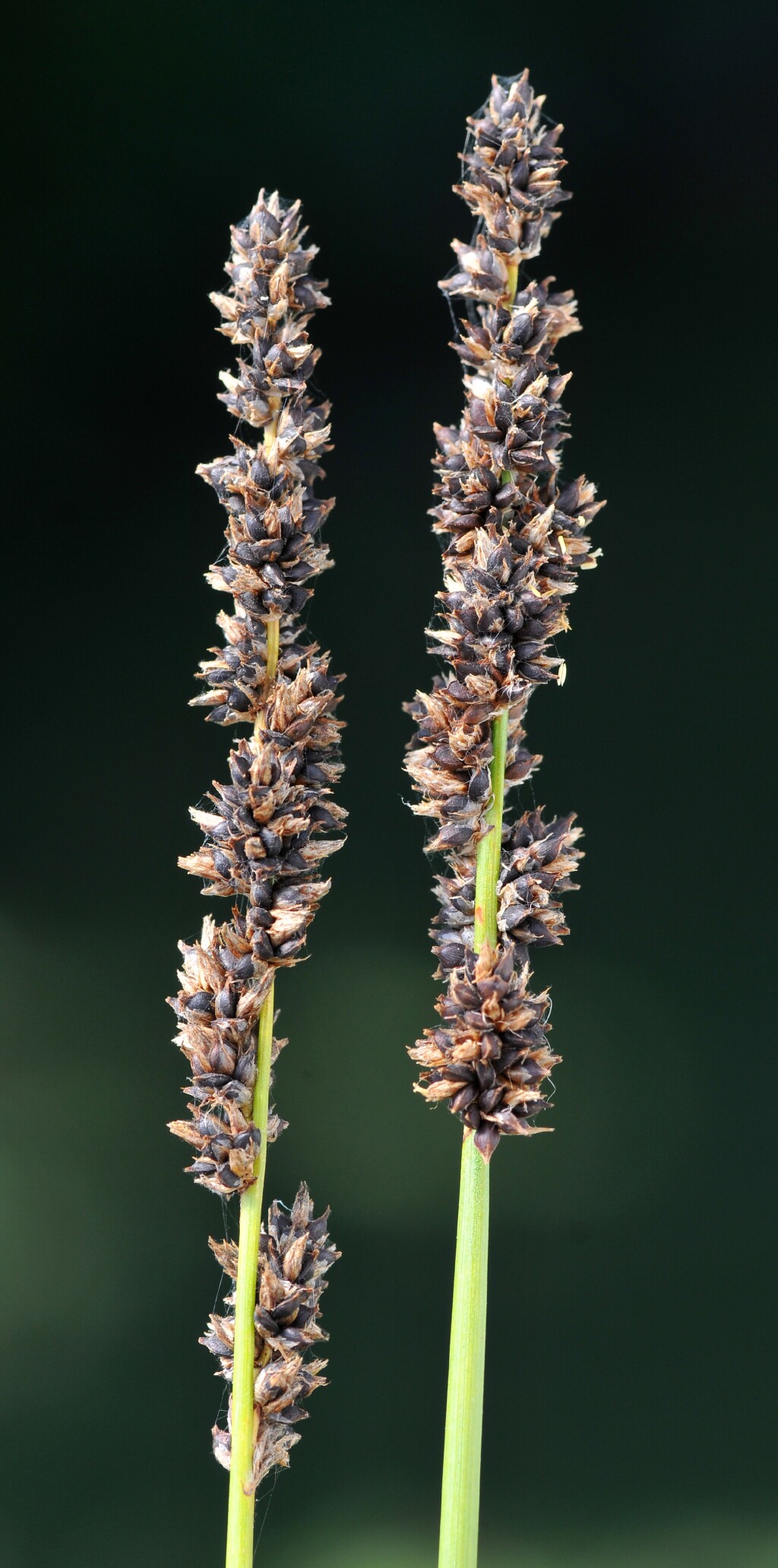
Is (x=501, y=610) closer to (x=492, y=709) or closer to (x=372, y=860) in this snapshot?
(x=492, y=709)

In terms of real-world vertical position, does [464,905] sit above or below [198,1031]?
above

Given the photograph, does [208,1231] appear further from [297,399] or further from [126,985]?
[297,399]

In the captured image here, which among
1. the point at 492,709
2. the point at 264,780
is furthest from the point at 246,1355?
the point at 492,709

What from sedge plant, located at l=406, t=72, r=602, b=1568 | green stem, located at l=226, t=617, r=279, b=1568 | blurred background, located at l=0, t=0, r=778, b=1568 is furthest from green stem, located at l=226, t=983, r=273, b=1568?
blurred background, located at l=0, t=0, r=778, b=1568

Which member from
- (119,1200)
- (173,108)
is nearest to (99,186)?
(173,108)

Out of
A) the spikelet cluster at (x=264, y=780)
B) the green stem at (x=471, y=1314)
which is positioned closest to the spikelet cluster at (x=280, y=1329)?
the spikelet cluster at (x=264, y=780)

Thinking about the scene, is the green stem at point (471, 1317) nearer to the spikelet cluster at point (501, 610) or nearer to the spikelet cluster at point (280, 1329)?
the spikelet cluster at point (501, 610)

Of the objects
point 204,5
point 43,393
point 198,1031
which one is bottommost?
point 198,1031
